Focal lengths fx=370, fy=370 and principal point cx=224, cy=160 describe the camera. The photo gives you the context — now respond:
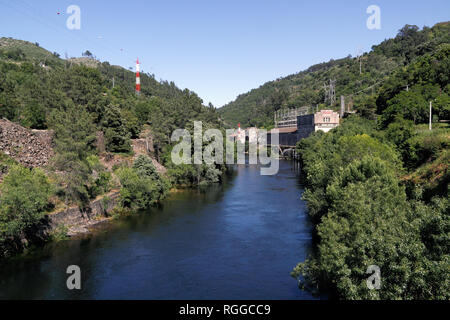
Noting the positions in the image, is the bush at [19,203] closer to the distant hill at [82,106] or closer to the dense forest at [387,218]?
the distant hill at [82,106]

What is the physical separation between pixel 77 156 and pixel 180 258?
33.9 ft

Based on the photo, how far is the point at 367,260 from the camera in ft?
34.8

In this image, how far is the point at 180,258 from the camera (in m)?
18.6

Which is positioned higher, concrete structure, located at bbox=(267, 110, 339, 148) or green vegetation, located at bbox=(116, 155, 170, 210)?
concrete structure, located at bbox=(267, 110, 339, 148)

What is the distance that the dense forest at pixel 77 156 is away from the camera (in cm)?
1950

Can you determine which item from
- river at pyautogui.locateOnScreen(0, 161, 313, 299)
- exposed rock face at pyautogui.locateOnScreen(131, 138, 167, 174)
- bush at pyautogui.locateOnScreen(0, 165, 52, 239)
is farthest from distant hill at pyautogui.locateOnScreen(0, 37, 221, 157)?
river at pyautogui.locateOnScreen(0, 161, 313, 299)

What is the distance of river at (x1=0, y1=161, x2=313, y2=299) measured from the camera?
15047 millimetres

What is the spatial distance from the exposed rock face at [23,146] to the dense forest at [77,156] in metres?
0.96

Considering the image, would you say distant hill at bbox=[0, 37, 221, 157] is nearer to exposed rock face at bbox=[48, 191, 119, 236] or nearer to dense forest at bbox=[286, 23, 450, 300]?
exposed rock face at bbox=[48, 191, 119, 236]

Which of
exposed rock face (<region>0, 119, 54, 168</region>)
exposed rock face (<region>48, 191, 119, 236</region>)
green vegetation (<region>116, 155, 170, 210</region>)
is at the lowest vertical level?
exposed rock face (<region>48, 191, 119, 236</region>)

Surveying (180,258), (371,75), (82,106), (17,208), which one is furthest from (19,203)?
(371,75)

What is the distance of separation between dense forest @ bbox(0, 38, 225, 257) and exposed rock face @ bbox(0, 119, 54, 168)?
3.16 feet

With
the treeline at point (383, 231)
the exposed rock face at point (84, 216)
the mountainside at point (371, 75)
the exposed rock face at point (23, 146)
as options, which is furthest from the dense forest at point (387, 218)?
the mountainside at point (371, 75)
